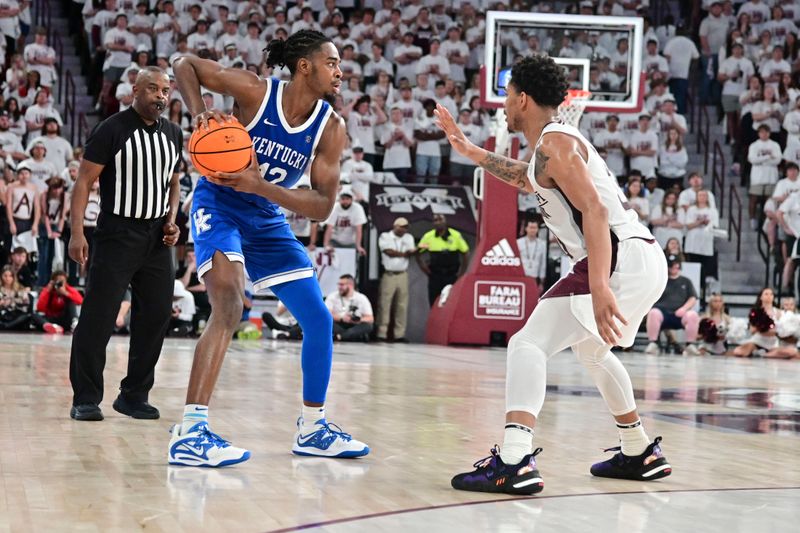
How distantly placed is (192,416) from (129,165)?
7.11 ft

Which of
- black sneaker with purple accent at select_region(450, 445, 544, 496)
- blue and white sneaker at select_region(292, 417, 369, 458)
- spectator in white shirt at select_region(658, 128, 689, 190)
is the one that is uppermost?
spectator in white shirt at select_region(658, 128, 689, 190)

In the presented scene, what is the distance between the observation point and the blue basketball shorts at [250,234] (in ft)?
17.0

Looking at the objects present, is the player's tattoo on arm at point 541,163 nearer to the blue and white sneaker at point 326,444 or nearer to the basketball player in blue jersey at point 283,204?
the basketball player in blue jersey at point 283,204

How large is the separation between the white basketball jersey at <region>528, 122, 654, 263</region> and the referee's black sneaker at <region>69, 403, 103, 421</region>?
2859 mm

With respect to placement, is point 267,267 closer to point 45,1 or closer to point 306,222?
point 306,222

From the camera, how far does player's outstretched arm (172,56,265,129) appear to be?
5.08 meters

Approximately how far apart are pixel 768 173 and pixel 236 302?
16.1m

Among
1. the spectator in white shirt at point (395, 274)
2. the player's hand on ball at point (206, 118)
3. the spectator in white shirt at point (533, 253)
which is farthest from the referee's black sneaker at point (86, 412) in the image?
the spectator in white shirt at point (533, 253)

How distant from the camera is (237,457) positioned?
488cm

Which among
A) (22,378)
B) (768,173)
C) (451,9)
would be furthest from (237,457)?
(451,9)

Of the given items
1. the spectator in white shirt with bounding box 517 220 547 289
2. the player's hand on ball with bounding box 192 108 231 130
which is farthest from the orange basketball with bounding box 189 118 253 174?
the spectator in white shirt with bounding box 517 220 547 289

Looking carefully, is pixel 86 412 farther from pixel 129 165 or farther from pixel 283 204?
pixel 283 204

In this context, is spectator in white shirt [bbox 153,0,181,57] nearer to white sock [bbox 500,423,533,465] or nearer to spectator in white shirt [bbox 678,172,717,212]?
spectator in white shirt [bbox 678,172,717,212]

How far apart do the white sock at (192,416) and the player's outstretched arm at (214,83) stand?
1254 mm
